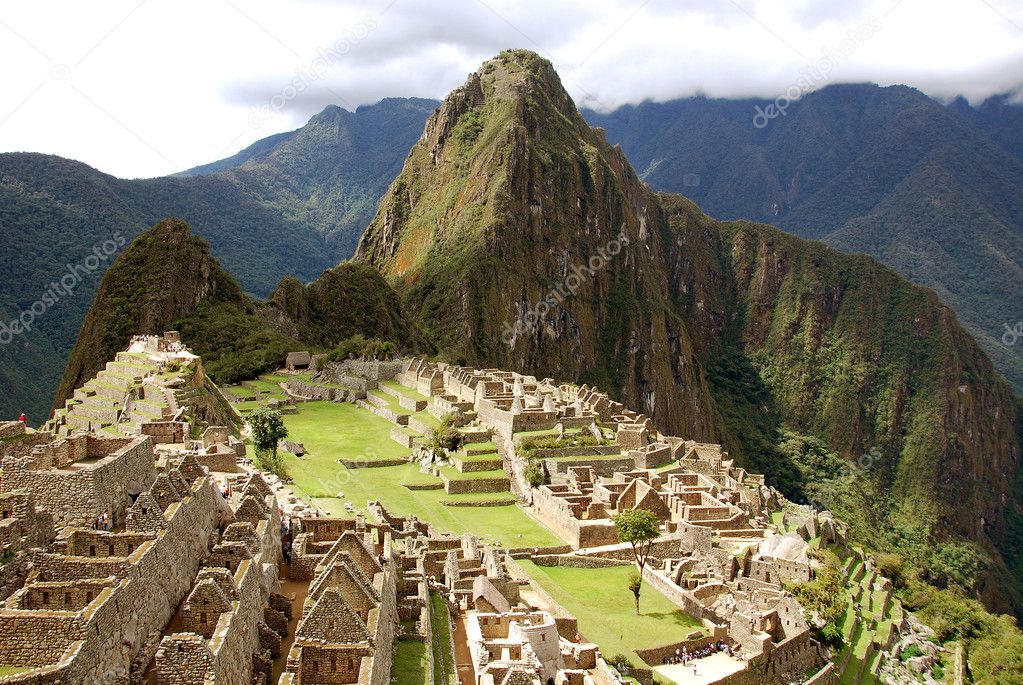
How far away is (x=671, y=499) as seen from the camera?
37688 millimetres

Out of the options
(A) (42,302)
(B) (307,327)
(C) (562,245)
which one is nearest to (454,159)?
(C) (562,245)

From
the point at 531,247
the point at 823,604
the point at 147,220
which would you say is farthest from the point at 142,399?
the point at 531,247

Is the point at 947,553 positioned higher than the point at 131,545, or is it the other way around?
the point at 131,545

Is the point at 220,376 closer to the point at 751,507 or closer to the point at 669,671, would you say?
the point at 751,507

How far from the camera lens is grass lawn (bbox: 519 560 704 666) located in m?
26.2

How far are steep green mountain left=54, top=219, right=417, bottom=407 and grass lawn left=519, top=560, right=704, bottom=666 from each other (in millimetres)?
47316

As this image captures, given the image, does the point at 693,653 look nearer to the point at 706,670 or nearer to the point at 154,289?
the point at 706,670

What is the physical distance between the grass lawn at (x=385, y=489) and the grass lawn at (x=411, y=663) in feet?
34.8

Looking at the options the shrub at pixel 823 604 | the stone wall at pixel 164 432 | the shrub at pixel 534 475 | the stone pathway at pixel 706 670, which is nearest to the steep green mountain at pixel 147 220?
the shrub at pixel 534 475

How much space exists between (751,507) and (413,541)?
22290mm

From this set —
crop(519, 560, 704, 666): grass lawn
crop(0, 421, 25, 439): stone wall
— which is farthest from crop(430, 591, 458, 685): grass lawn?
crop(0, 421, 25, 439): stone wall

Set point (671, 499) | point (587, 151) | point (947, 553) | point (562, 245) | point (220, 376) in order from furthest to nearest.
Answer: point (587, 151), point (562, 245), point (947, 553), point (220, 376), point (671, 499)

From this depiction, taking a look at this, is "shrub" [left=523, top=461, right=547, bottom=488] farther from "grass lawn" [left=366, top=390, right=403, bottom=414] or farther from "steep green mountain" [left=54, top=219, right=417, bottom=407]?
"steep green mountain" [left=54, top=219, right=417, bottom=407]

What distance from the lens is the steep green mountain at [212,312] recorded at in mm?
80125
